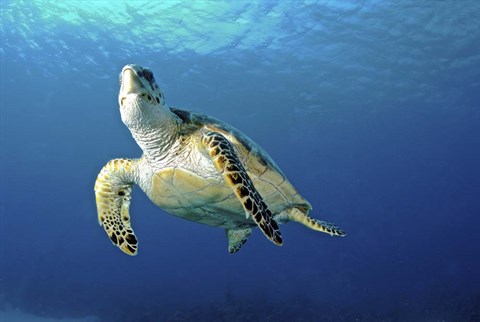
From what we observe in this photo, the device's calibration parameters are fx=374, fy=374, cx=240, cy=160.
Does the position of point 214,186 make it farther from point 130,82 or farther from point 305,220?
point 305,220

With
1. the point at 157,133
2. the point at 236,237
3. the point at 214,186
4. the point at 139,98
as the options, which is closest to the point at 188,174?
the point at 214,186

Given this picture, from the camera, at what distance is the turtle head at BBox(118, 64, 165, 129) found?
3.57 meters

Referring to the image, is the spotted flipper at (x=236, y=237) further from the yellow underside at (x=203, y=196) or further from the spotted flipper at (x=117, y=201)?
the spotted flipper at (x=117, y=201)

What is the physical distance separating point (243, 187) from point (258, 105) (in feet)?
84.1

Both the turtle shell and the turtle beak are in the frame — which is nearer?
the turtle beak

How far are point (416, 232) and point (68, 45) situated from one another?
242ft

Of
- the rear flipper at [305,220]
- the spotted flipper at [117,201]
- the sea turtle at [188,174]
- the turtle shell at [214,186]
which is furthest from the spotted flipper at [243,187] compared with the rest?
the rear flipper at [305,220]

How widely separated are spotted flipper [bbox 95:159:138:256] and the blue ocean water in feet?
43.2

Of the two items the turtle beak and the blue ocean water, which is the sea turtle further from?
the blue ocean water

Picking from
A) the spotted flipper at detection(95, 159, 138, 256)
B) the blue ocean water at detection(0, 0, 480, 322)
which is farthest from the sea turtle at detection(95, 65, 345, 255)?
the blue ocean water at detection(0, 0, 480, 322)

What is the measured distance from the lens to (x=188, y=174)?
4254 millimetres

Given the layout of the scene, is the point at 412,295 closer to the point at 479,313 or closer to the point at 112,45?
the point at 479,313

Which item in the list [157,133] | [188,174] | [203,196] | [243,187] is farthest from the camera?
[203,196]

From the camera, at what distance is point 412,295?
23312mm
